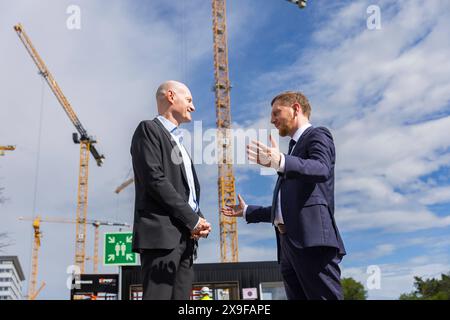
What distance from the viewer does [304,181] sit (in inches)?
131

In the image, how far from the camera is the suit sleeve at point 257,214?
13.3 feet

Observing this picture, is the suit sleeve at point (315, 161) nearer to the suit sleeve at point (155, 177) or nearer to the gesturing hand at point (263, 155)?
the gesturing hand at point (263, 155)

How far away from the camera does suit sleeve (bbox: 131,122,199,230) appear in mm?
3330

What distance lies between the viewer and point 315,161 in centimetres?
327

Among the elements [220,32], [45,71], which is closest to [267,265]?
[220,32]

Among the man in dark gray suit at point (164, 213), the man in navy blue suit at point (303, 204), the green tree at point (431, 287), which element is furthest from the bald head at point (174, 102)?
the green tree at point (431, 287)

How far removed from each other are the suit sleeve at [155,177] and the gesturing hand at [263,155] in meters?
0.58

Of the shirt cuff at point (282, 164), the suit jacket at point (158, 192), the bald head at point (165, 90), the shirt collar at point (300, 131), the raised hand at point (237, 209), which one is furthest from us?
the raised hand at point (237, 209)

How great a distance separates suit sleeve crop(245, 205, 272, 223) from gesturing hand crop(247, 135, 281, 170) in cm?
93

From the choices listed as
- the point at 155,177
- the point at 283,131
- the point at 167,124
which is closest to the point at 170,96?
the point at 167,124

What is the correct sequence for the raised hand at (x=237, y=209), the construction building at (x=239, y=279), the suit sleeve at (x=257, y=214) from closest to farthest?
1. the suit sleeve at (x=257, y=214)
2. the raised hand at (x=237, y=209)
3. the construction building at (x=239, y=279)
